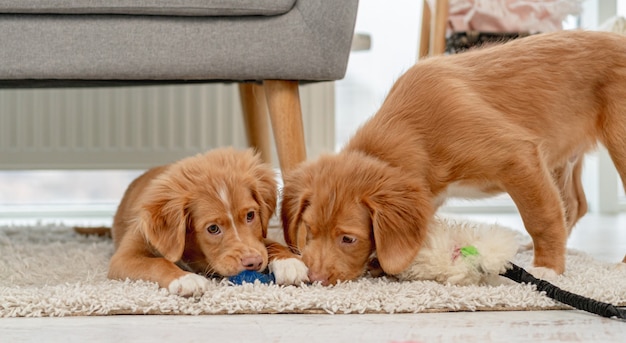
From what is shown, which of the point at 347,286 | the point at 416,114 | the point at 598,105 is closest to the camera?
the point at 347,286

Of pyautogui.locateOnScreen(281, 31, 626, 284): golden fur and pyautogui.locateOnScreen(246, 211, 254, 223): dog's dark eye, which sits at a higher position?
pyautogui.locateOnScreen(281, 31, 626, 284): golden fur

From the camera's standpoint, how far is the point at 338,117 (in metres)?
4.39

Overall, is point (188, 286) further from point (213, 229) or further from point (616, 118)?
point (616, 118)

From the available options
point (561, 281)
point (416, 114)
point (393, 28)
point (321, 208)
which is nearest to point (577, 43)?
point (416, 114)

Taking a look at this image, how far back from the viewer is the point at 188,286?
1514 mm

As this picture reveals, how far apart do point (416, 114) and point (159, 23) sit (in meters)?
0.77

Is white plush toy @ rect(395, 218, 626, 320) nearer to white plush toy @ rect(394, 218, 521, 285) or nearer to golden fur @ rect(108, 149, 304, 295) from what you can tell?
white plush toy @ rect(394, 218, 521, 285)

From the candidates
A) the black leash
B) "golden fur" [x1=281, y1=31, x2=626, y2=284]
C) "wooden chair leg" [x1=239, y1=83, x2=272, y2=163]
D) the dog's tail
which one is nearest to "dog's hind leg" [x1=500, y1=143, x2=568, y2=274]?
"golden fur" [x1=281, y1=31, x2=626, y2=284]

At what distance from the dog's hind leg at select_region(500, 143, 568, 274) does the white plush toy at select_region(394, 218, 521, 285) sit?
0.09m

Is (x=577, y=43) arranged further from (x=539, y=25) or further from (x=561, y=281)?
(x=539, y=25)

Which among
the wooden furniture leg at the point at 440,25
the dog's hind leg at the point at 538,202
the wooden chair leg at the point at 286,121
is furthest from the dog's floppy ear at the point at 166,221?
the wooden furniture leg at the point at 440,25

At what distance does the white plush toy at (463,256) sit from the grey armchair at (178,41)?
0.61 metres

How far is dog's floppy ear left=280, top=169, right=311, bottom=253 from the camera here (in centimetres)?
170

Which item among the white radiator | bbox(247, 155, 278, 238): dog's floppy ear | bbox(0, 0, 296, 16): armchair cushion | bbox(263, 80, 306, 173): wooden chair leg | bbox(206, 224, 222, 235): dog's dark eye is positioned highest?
bbox(0, 0, 296, 16): armchair cushion
